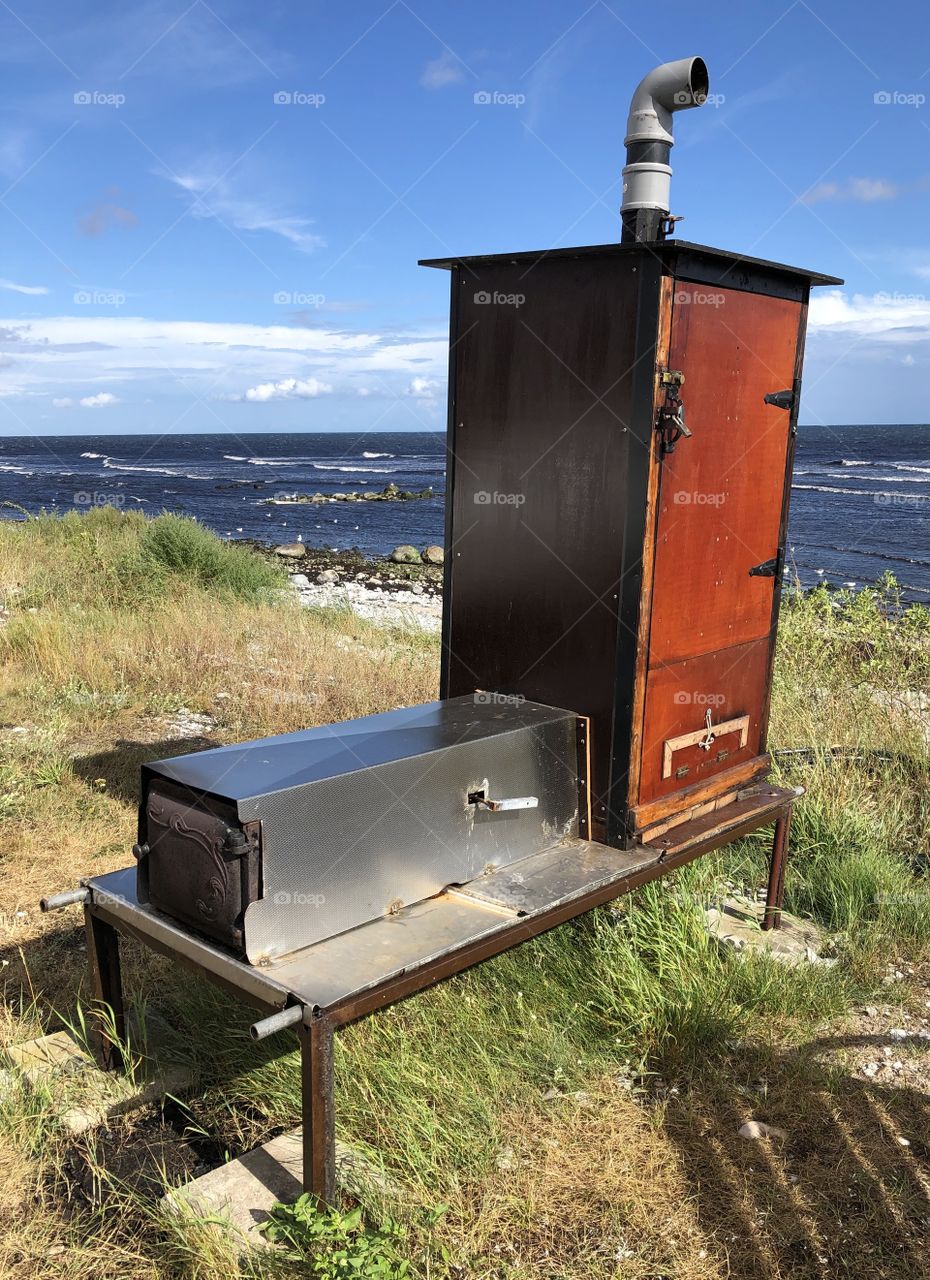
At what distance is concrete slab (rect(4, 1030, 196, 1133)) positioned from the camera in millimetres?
3078

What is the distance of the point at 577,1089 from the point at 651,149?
346 centimetres

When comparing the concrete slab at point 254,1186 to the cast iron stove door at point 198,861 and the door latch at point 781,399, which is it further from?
the door latch at point 781,399

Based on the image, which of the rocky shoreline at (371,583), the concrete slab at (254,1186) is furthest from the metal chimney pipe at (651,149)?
the rocky shoreline at (371,583)

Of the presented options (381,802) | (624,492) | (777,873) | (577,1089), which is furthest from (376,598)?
(381,802)

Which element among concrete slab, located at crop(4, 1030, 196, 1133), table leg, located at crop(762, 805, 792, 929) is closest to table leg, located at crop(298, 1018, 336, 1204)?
concrete slab, located at crop(4, 1030, 196, 1133)

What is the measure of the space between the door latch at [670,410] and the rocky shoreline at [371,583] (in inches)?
312

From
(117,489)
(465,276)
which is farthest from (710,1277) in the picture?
(117,489)

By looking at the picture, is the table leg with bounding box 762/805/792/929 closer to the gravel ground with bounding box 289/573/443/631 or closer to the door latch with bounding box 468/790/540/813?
the door latch with bounding box 468/790/540/813

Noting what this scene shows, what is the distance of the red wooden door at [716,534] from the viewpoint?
11.3 ft

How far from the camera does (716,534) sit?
3740 millimetres

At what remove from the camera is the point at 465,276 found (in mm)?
3744

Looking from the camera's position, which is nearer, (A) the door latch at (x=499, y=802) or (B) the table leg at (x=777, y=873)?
(A) the door latch at (x=499, y=802)

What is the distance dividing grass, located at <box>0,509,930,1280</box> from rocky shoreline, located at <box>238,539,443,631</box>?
679cm

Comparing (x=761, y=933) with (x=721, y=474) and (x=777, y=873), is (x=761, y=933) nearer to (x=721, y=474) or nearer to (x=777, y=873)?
(x=777, y=873)
